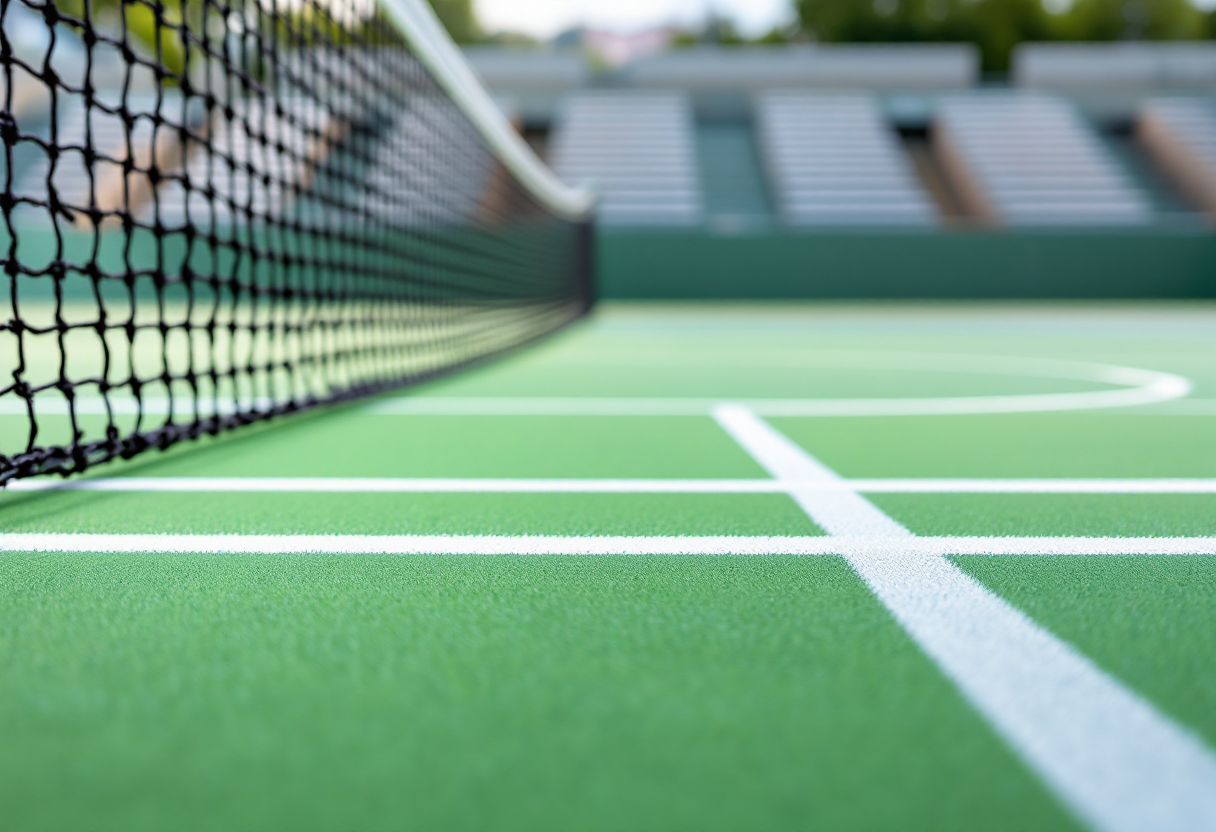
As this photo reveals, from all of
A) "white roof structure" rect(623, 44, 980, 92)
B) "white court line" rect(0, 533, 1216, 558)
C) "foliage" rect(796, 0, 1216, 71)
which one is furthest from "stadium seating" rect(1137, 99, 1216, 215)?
"white court line" rect(0, 533, 1216, 558)

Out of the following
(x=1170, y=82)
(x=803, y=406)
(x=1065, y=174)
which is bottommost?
(x=803, y=406)

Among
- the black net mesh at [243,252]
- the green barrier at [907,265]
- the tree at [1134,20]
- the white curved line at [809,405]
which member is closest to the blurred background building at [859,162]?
the green barrier at [907,265]

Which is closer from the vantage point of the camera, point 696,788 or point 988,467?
point 696,788

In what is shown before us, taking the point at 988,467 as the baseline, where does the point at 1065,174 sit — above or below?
above

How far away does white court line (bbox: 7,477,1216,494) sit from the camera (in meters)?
1.75

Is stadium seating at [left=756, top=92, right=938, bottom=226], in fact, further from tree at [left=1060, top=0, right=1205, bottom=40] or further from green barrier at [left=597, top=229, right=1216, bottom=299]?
tree at [left=1060, top=0, right=1205, bottom=40]

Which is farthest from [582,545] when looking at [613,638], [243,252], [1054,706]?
[243,252]

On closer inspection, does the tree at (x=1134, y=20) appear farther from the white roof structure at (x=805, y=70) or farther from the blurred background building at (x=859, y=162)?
the white roof structure at (x=805, y=70)

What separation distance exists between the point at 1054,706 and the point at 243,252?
418 cm

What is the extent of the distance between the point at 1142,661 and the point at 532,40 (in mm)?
36958

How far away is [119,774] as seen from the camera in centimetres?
74

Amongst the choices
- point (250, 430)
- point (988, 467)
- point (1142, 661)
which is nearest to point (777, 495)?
point (988, 467)

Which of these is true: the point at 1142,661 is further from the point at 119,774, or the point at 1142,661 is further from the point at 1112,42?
the point at 1112,42

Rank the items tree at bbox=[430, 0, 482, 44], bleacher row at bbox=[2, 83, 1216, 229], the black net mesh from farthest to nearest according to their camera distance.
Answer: tree at bbox=[430, 0, 482, 44] < bleacher row at bbox=[2, 83, 1216, 229] < the black net mesh
